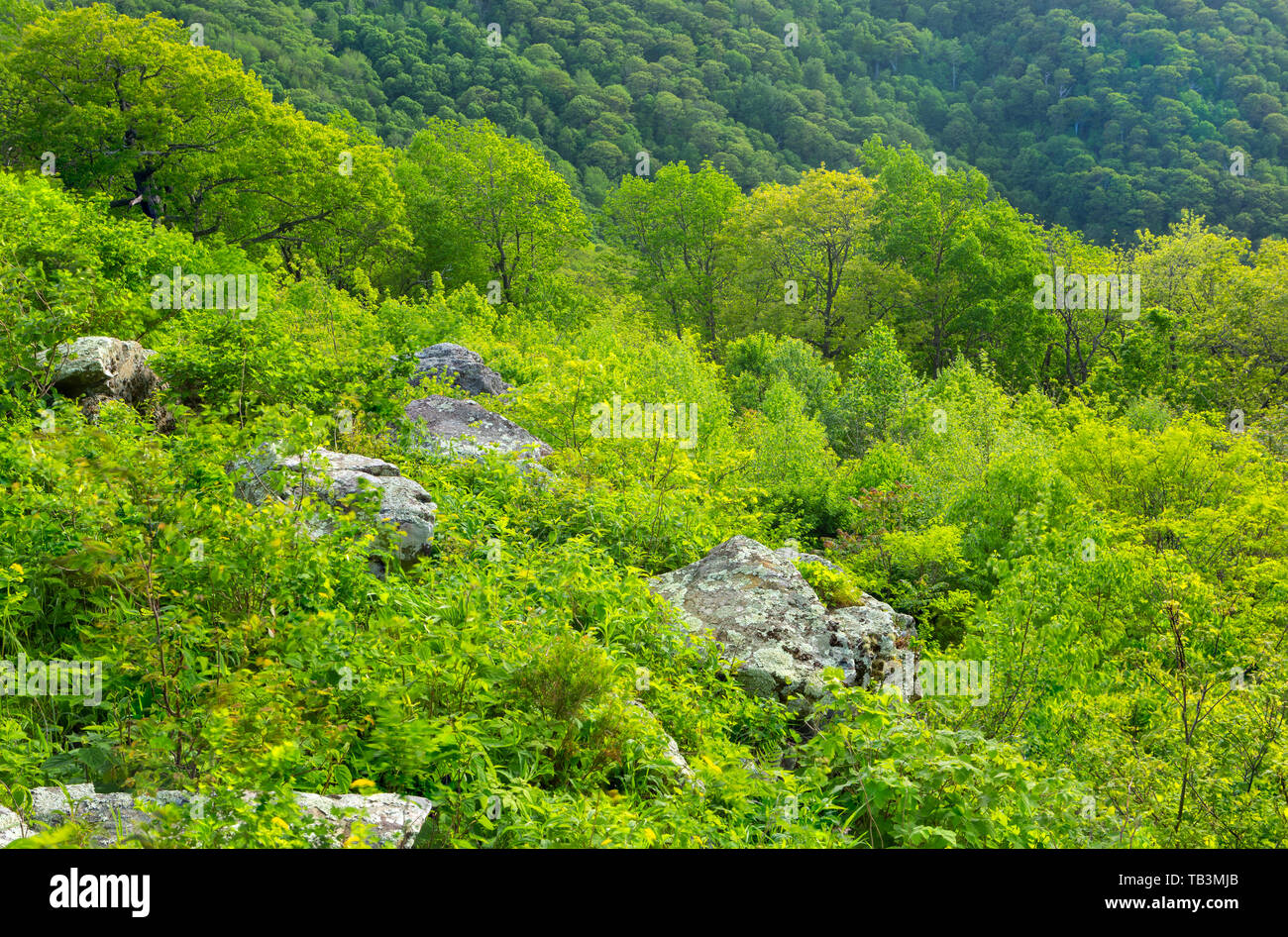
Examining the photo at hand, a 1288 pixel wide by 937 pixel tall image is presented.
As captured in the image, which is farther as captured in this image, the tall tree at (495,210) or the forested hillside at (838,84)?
the forested hillside at (838,84)

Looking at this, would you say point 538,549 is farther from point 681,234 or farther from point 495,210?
point 681,234

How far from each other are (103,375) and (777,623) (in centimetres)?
692

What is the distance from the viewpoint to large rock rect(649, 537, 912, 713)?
22.6 feet

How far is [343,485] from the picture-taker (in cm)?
704

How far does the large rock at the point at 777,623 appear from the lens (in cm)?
688

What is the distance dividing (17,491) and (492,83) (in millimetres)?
91783

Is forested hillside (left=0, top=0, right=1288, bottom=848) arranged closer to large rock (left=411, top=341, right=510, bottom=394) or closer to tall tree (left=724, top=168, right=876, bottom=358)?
large rock (left=411, top=341, right=510, bottom=394)

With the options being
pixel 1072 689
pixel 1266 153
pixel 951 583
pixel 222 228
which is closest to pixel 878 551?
pixel 951 583

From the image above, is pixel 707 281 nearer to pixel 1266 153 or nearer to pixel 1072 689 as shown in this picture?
pixel 1072 689

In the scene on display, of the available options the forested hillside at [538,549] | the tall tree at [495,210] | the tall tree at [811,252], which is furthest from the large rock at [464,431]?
the tall tree at [811,252]

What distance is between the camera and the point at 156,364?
8.91 meters

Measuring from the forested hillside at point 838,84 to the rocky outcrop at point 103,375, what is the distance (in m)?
57.7

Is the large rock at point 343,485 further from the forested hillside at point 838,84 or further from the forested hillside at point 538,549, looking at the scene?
the forested hillside at point 838,84

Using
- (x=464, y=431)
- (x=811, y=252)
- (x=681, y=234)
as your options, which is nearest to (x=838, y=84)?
(x=681, y=234)
